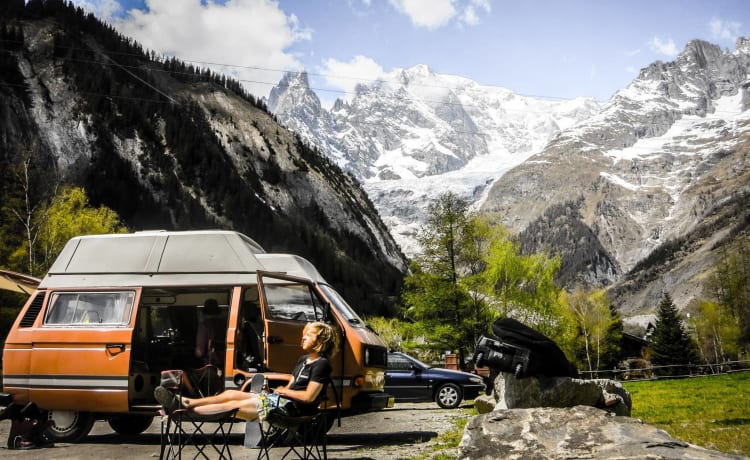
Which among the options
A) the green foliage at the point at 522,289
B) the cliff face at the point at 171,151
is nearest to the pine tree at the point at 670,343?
the green foliage at the point at 522,289

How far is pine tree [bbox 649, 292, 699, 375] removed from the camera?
2186 inches

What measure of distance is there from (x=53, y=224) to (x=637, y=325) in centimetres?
10367

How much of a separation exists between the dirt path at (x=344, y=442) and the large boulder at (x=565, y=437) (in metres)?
2.80

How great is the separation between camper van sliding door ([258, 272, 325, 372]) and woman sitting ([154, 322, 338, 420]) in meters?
2.75

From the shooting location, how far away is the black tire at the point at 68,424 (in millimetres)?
9492

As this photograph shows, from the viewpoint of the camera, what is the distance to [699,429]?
874cm

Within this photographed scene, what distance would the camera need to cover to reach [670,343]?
185 ft

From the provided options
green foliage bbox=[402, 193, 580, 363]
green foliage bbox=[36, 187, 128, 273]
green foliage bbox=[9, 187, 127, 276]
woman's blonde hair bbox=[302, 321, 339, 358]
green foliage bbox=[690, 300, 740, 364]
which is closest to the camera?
woman's blonde hair bbox=[302, 321, 339, 358]

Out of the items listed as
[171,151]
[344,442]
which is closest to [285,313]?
[344,442]

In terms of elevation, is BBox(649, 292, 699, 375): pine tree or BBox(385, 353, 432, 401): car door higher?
BBox(649, 292, 699, 375): pine tree

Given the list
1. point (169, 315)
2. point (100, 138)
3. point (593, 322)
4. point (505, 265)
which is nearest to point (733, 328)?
point (593, 322)

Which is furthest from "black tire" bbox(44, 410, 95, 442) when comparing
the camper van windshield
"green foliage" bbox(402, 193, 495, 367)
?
"green foliage" bbox(402, 193, 495, 367)

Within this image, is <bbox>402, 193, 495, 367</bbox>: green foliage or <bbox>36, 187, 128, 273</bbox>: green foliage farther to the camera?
<bbox>36, 187, 128, 273</bbox>: green foliage

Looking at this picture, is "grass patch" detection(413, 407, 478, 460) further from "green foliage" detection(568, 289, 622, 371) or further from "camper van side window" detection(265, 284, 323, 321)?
"green foliage" detection(568, 289, 622, 371)
